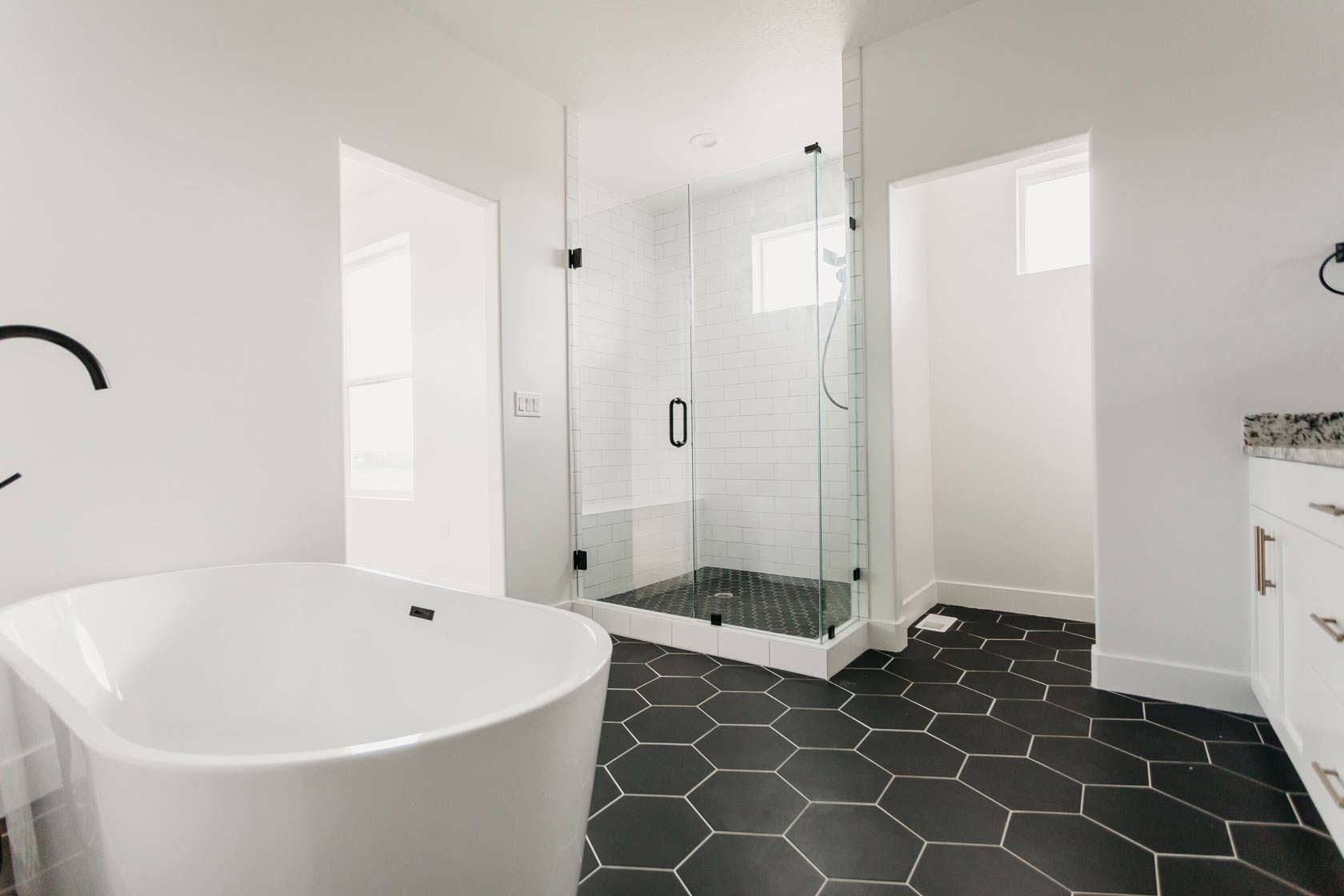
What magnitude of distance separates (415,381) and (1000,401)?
3.48m

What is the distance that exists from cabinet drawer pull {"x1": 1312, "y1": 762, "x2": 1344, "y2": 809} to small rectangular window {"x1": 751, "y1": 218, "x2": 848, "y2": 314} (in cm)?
200

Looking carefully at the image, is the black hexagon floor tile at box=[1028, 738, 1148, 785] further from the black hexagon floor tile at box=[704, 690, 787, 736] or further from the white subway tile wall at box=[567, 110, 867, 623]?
the white subway tile wall at box=[567, 110, 867, 623]

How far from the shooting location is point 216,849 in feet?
2.29

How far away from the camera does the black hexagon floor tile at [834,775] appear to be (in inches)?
64.3

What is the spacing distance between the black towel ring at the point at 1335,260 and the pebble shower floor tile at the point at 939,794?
135 cm

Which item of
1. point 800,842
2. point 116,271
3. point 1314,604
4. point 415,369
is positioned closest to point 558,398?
point 415,369

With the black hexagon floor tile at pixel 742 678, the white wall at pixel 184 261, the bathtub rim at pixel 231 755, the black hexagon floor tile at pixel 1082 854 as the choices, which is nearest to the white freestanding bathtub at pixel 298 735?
the bathtub rim at pixel 231 755

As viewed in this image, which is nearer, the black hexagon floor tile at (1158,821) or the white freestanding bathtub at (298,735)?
the white freestanding bathtub at (298,735)

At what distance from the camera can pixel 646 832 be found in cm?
148

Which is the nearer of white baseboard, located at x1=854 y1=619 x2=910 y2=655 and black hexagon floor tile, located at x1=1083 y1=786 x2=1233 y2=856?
black hexagon floor tile, located at x1=1083 y1=786 x2=1233 y2=856

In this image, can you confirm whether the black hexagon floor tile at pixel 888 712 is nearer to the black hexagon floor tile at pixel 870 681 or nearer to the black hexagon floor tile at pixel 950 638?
the black hexagon floor tile at pixel 870 681

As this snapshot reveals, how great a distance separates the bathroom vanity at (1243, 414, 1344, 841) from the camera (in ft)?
4.15

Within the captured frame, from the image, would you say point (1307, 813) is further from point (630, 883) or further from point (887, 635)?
point (630, 883)

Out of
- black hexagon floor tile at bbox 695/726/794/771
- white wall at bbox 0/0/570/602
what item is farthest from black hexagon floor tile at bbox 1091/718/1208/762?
white wall at bbox 0/0/570/602
